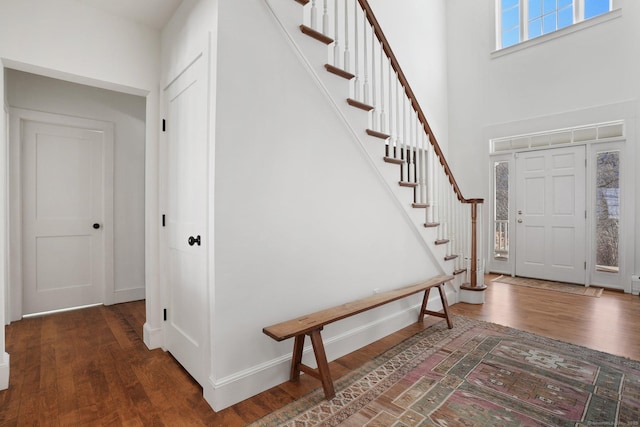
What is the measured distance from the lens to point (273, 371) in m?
2.06

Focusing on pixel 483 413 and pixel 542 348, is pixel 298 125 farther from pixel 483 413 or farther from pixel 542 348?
pixel 542 348

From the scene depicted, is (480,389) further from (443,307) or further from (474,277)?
(474,277)

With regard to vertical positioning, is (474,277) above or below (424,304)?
above

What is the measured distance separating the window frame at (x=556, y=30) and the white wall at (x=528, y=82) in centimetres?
8

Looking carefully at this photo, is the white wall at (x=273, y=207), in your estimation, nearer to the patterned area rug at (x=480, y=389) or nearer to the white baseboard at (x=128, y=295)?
the patterned area rug at (x=480, y=389)

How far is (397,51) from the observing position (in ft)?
16.8

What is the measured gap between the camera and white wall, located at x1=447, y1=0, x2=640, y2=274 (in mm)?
4316

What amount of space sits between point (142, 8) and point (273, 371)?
2.71m

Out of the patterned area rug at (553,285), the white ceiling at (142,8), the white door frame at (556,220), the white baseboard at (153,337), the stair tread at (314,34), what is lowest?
the patterned area rug at (553,285)

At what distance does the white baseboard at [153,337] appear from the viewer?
8.59 feet

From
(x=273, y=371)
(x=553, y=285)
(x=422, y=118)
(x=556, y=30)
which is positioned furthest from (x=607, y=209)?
(x=273, y=371)

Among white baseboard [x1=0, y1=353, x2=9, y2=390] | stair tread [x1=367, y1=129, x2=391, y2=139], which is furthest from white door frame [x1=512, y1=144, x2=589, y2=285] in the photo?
white baseboard [x1=0, y1=353, x2=9, y2=390]

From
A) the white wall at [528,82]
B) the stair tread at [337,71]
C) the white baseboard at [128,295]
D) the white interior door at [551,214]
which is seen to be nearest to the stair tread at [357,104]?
the stair tread at [337,71]

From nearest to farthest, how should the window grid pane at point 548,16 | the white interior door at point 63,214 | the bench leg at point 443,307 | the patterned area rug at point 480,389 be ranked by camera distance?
1. the patterned area rug at point 480,389
2. the bench leg at point 443,307
3. the white interior door at point 63,214
4. the window grid pane at point 548,16
